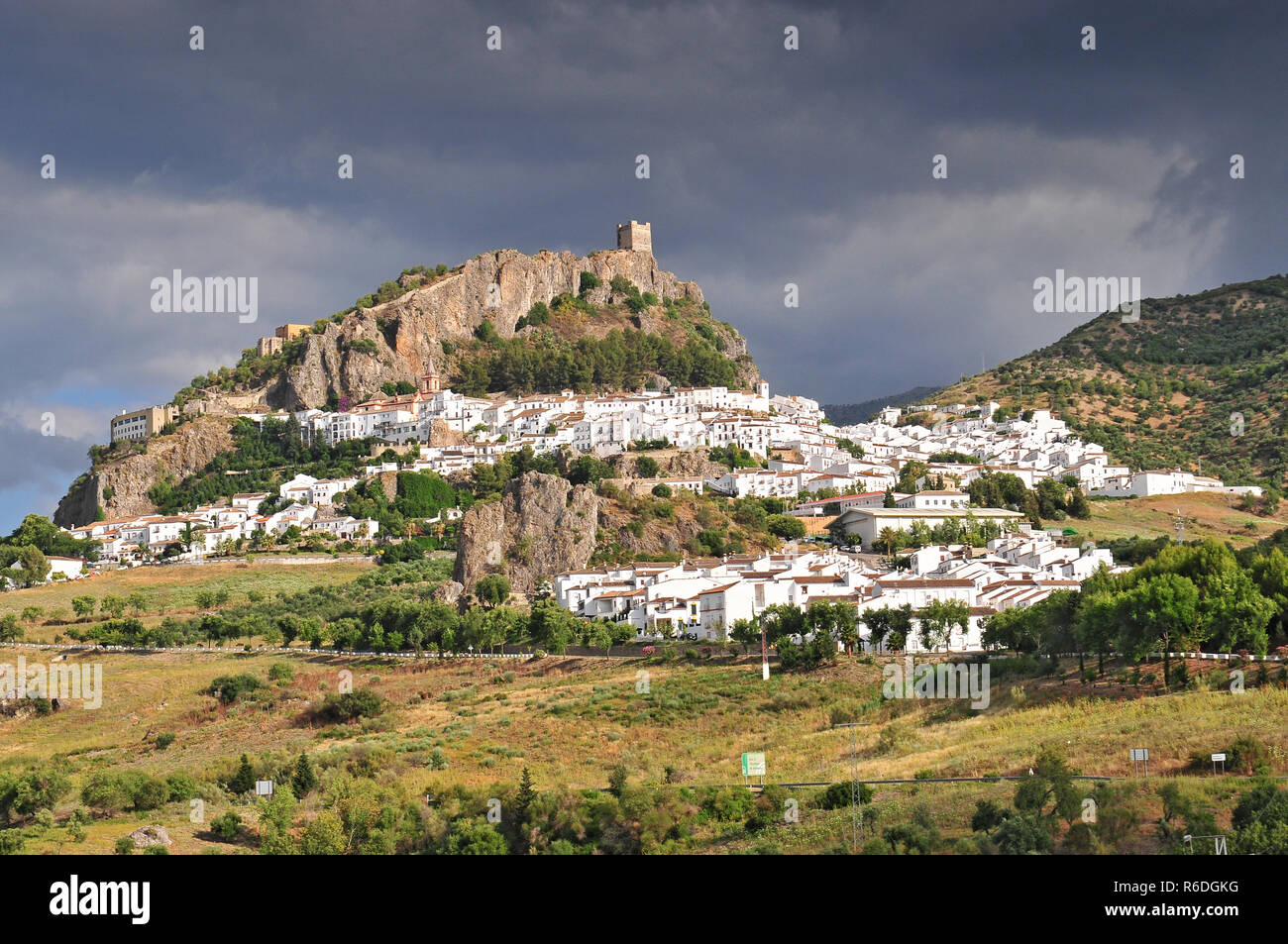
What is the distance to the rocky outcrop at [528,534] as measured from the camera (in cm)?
6000

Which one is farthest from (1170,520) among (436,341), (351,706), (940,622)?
(436,341)

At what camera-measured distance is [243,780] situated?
33812mm

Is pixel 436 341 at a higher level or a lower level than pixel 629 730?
higher

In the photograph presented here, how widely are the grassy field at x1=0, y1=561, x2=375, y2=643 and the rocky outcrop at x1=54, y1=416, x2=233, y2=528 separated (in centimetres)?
1828

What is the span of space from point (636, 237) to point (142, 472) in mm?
56155

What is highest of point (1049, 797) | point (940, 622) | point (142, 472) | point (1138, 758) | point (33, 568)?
point (142, 472)

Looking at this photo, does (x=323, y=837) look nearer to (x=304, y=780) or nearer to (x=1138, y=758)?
(x=304, y=780)

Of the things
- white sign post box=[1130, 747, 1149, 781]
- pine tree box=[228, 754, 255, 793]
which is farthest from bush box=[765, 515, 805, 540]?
white sign post box=[1130, 747, 1149, 781]

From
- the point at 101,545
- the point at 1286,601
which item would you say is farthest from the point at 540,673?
the point at 101,545

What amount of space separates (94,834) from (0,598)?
40.3 meters

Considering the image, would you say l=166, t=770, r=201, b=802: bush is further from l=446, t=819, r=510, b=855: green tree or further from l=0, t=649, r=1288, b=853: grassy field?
l=446, t=819, r=510, b=855: green tree

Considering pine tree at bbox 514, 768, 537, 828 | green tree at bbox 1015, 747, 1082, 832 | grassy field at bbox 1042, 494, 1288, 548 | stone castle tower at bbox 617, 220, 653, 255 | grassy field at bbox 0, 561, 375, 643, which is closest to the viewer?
green tree at bbox 1015, 747, 1082, 832

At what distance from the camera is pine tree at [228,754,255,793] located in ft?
110
